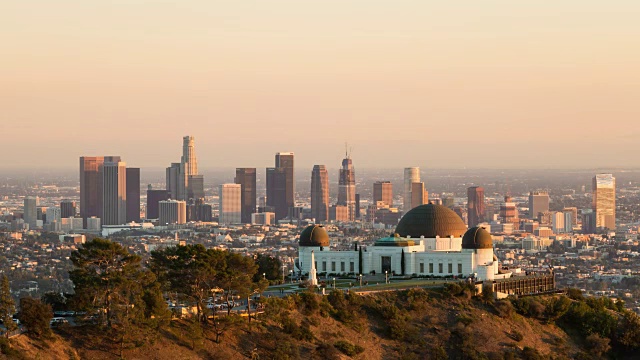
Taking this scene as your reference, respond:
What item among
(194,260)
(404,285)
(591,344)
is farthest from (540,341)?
(194,260)

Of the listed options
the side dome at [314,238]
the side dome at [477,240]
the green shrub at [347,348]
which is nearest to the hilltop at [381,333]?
the green shrub at [347,348]

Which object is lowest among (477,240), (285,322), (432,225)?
(285,322)

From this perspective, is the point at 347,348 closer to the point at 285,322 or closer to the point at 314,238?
the point at 285,322

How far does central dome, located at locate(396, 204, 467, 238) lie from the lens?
355ft

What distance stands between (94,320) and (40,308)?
4008mm

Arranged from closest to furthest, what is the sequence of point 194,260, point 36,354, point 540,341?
point 36,354 → point 194,260 → point 540,341

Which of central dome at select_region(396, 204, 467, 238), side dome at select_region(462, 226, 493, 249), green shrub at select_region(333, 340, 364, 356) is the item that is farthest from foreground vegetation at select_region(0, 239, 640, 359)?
central dome at select_region(396, 204, 467, 238)

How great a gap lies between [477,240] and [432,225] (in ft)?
25.3

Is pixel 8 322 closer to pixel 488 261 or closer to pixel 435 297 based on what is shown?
pixel 435 297

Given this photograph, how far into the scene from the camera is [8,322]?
65750mm

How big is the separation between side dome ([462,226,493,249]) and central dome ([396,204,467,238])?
5.84m

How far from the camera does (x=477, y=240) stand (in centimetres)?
10119

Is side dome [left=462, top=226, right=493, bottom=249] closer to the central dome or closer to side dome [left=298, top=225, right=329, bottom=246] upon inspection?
the central dome

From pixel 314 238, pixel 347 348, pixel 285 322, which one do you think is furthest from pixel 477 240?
pixel 285 322
